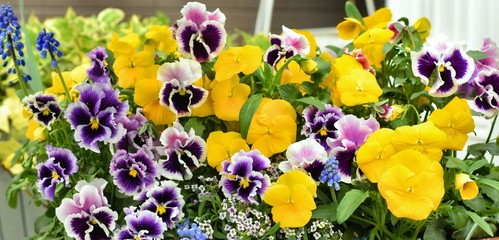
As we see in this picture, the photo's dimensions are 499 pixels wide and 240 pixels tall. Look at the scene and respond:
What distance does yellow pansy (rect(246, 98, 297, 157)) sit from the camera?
0.82 metres

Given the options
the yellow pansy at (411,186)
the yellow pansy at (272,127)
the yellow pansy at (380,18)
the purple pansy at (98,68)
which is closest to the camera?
the yellow pansy at (411,186)

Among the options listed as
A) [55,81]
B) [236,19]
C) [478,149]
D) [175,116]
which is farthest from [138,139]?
[236,19]

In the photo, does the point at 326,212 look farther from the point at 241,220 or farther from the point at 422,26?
the point at 422,26

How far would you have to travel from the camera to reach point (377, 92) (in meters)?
0.83

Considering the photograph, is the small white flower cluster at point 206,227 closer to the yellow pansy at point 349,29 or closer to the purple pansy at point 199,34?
the purple pansy at point 199,34

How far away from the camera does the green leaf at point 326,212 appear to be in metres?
0.78

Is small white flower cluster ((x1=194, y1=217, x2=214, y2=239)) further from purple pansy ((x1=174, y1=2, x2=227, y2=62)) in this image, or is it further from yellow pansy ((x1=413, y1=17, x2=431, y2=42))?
yellow pansy ((x1=413, y1=17, x2=431, y2=42))

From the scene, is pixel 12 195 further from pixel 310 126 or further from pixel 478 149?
pixel 478 149

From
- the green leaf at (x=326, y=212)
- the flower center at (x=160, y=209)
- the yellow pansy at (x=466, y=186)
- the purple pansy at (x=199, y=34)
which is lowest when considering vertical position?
A: the green leaf at (x=326, y=212)

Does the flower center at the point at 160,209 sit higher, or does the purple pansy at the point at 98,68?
the purple pansy at the point at 98,68

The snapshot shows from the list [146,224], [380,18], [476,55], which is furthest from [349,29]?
[146,224]

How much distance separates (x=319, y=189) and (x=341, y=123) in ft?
0.32

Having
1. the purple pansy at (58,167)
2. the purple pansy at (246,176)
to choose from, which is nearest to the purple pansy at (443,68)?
the purple pansy at (246,176)

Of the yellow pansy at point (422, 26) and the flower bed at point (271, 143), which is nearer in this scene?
the flower bed at point (271, 143)
